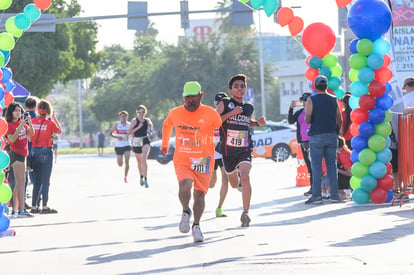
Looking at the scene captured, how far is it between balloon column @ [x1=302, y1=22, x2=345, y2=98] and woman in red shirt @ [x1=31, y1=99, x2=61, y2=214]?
4271 millimetres

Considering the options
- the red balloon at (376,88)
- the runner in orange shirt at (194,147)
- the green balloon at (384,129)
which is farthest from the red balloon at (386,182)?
the runner in orange shirt at (194,147)

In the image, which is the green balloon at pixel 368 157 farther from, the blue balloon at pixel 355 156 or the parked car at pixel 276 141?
the parked car at pixel 276 141

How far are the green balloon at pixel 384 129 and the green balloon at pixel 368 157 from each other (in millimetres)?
304

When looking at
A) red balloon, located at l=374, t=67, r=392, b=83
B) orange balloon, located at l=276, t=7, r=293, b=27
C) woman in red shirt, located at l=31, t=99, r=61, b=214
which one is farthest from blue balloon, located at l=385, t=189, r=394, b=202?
woman in red shirt, located at l=31, t=99, r=61, b=214

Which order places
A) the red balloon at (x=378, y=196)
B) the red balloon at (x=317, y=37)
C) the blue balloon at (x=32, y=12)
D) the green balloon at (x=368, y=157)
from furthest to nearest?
the red balloon at (x=317, y=37)
the green balloon at (x=368, y=157)
the red balloon at (x=378, y=196)
the blue balloon at (x=32, y=12)

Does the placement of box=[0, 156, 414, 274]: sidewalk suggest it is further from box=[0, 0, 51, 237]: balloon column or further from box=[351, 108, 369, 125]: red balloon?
box=[351, 108, 369, 125]: red balloon

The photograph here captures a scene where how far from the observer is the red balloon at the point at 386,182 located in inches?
567

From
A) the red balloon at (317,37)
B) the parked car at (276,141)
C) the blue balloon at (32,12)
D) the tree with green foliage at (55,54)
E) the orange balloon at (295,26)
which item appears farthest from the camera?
the tree with green foliage at (55,54)

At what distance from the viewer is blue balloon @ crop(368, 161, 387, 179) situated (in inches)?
566

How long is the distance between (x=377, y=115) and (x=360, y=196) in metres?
1.22

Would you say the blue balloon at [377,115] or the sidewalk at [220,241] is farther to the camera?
the blue balloon at [377,115]

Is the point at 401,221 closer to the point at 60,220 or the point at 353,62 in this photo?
the point at 353,62

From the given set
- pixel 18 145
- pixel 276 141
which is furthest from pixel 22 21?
pixel 276 141

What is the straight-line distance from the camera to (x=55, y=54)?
155 feet
